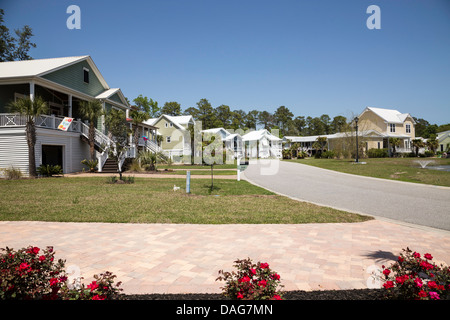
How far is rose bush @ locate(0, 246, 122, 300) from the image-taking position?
2393mm

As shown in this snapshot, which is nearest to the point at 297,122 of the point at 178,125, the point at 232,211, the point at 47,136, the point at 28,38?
the point at 178,125

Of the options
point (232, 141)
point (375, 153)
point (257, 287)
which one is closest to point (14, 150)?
point (257, 287)

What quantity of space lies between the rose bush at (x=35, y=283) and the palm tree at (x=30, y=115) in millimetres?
16490

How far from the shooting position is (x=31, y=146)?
16.4 meters

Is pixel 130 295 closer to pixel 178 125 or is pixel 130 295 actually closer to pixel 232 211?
pixel 232 211

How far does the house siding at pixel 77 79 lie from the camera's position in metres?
20.6

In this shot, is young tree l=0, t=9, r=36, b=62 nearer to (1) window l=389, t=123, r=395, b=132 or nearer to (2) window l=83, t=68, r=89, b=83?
(2) window l=83, t=68, r=89, b=83

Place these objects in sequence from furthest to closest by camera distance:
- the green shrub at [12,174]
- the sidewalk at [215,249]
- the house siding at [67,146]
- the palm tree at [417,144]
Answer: the palm tree at [417,144]
the house siding at [67,146]
the green shrub at [12,174]
the sidewalk at [215,249]

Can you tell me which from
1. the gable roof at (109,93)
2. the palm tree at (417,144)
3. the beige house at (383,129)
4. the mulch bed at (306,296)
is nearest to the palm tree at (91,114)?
the gable roof at (109,93)

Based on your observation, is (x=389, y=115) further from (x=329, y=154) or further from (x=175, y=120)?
(x=175, y=120)

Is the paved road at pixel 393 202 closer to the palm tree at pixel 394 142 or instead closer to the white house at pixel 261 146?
the palm tree at pixel 394 142

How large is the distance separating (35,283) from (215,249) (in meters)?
2.75
